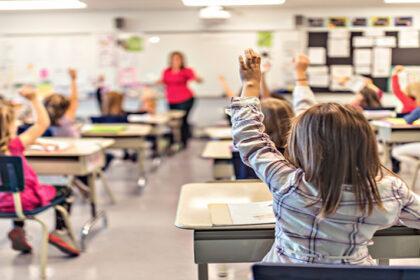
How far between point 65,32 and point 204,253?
22.5 feet

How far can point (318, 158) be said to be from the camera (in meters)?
1.24

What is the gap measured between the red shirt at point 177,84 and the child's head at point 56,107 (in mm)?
3179

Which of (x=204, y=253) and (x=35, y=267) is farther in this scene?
(x=35, y=267)

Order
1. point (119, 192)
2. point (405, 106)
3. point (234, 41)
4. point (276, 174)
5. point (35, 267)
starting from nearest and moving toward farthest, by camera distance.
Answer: point (276, 174) → point (405, 106) → point (35, 267) → point (119, 192) → point (234, 41)

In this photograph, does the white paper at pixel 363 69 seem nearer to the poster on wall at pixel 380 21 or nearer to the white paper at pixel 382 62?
the white paper at pixel 382 62

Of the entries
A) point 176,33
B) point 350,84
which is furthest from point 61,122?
point 176,33

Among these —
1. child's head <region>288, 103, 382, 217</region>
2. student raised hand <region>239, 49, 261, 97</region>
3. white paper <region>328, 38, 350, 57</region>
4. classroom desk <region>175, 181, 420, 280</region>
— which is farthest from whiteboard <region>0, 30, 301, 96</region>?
child's head <region>288, 103, 382, 217</region>

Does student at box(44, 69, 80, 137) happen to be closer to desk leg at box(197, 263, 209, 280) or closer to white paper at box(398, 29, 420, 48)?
desk leg at box(197, 263, 209, 280)

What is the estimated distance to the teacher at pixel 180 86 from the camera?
23.3ft

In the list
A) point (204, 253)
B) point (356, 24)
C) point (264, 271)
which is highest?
point (356, 24)

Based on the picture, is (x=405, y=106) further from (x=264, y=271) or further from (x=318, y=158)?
(x=264, y=271)

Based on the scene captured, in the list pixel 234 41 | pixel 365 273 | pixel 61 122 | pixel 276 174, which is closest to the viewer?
pixel 365 273

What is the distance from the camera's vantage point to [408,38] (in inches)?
75.7

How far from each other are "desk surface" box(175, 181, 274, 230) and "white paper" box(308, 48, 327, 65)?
3.26 feet
